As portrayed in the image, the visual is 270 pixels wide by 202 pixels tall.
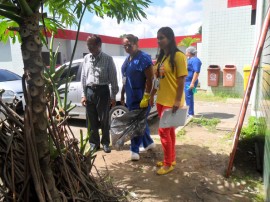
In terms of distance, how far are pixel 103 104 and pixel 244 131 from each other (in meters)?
3.00

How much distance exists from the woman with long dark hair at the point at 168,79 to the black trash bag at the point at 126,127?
1.59 feet

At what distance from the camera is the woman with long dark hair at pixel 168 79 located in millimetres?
3432

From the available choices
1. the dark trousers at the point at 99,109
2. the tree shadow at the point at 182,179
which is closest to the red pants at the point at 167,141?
the tree shadow at the point at 182,179

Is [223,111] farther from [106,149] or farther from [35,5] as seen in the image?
[35,5]

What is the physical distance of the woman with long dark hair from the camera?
3432 millimetres

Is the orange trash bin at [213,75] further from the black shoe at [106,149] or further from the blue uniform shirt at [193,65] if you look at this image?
the black shoe at [106,149]

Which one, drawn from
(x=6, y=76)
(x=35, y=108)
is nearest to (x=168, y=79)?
(x=35, y=108)

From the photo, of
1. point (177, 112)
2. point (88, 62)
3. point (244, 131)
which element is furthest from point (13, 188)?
point (244, 131)

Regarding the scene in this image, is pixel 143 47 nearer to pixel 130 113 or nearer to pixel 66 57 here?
pixel 66 57

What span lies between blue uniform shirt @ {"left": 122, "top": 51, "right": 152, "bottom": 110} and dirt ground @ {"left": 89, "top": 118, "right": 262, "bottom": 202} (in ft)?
3.23

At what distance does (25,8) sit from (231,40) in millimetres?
10280

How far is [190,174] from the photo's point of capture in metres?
3.69

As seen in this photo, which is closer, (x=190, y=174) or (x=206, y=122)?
(x=190, y=174)

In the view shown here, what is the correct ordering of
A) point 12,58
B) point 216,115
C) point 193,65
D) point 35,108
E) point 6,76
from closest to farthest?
point 35,108 < point 193,65 < point 216,115 < point 6,76 < point 12,58
